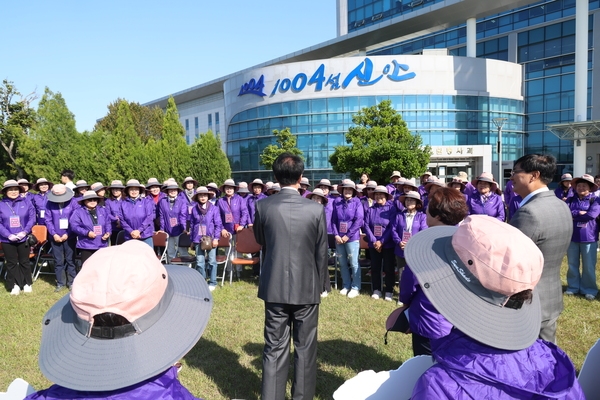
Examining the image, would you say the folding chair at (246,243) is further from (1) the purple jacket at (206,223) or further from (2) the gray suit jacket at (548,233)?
(2) the gray suit jacket at (548,233)

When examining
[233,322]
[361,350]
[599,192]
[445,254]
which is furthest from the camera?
[599,192]

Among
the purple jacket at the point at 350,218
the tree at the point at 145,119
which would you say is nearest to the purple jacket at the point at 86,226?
the purple jacket at the point at 350,218

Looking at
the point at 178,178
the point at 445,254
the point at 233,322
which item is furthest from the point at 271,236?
the point at 178,178

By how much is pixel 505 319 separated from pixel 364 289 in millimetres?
6039

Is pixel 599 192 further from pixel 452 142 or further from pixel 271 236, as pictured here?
pixel 452 142

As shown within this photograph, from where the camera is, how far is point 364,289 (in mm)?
Answer: 7328

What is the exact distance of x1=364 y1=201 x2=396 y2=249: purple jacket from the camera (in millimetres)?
6711

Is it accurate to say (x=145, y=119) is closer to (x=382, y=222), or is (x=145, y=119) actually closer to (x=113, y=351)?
(x=382, y=222)

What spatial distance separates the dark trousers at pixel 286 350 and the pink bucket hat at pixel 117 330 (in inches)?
71.9

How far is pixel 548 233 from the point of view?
2.81 meters

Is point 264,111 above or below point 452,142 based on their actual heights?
→ above

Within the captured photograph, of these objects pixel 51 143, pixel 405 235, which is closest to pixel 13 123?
pixel 51 143

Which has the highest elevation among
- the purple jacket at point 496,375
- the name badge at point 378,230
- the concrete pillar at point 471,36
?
the concrete pillar at point 471,36

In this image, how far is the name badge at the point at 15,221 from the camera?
695 centimetres
